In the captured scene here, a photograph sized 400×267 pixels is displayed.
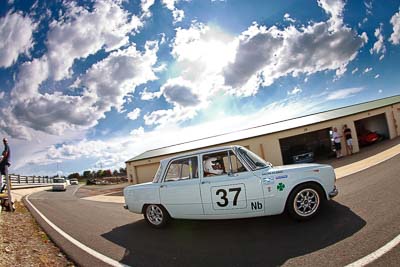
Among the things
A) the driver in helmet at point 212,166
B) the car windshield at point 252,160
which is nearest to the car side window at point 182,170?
the driver in helmet at point 212,166

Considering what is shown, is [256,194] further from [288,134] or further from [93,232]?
[288,134]

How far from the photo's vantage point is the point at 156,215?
6137mm

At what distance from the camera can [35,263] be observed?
4715 millimetres

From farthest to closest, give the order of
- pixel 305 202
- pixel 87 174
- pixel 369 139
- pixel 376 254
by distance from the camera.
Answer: pixel 87 174 → pixel 369 139 → pixel 305 202 → pixel 376 254

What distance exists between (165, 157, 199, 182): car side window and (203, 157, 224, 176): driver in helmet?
0.24 meters

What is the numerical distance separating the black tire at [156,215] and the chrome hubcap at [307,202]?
10.1ft

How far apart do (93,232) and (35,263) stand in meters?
1.98

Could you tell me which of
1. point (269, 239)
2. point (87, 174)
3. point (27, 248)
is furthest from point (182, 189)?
point (87, 174)

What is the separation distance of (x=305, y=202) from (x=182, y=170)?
280 cm

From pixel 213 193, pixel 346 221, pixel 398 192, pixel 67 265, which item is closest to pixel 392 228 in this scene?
pixel 346 221

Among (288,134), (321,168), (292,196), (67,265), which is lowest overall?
(67,265)

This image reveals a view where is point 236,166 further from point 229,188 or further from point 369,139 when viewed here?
point 369,139

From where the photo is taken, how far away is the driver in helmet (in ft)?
17.9

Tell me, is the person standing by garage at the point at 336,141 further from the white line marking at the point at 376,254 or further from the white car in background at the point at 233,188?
the white line marking at the point at 376,254
